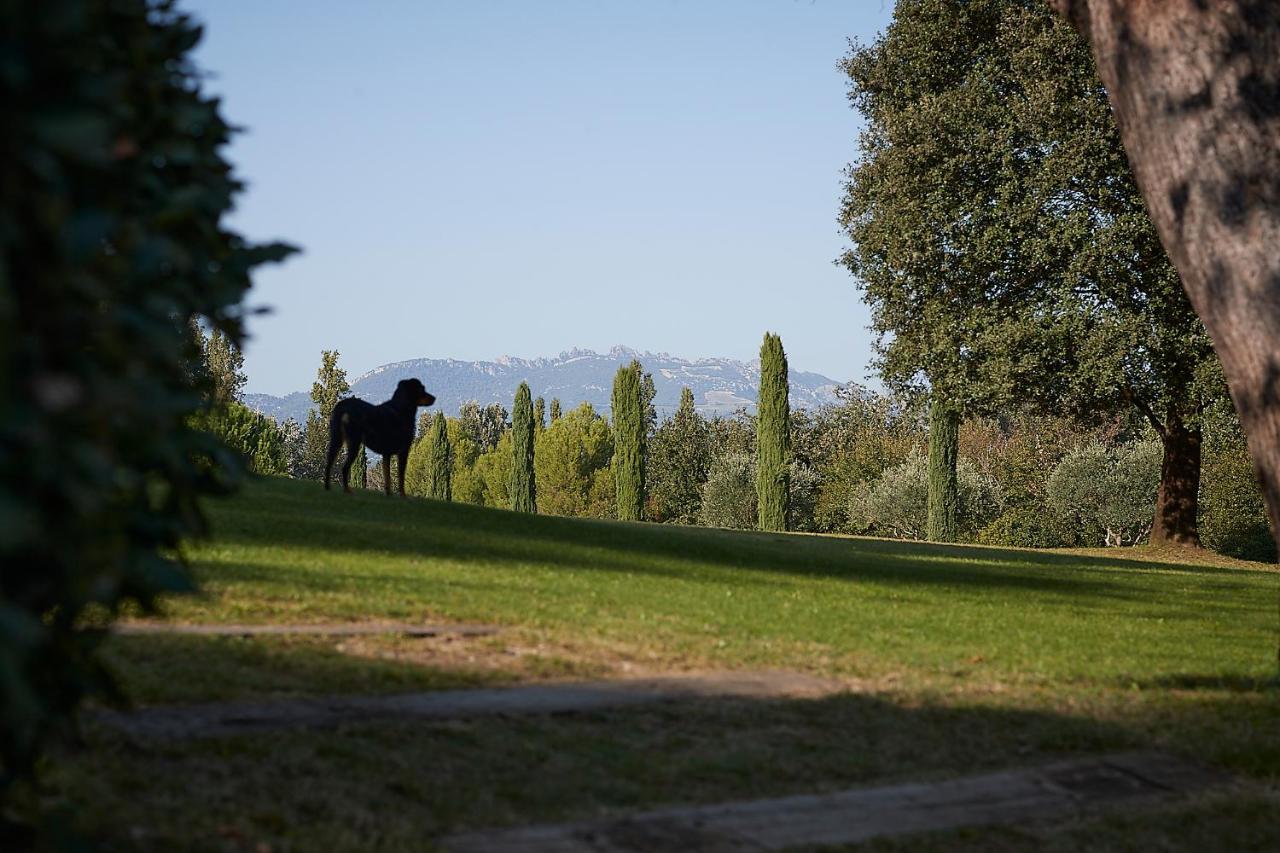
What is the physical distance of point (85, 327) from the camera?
236cm

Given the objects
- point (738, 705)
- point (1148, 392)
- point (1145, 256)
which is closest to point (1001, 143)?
point (1145, 256)

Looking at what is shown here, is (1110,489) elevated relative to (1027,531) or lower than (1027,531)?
elevated

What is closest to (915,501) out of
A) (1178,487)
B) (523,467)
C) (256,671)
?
(523,467)

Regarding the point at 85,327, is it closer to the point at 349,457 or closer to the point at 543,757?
the point at 543,757

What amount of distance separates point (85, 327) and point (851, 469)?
61074 millimetres

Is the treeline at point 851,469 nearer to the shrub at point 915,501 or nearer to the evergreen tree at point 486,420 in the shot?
the shrub at point 915,501

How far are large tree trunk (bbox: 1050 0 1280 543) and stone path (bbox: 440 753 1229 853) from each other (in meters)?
1.60

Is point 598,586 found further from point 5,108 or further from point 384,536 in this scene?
point 5,108

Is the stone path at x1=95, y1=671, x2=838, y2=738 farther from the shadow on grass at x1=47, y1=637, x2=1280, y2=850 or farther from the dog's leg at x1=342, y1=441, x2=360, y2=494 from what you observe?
the dog's leg at x1=342, y1=441, x2=360, y2=494

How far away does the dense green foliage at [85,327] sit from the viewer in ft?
6.95

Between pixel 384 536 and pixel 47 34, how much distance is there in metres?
12.1

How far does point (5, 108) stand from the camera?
217 cm

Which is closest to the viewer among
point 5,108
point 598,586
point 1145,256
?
point 5,108

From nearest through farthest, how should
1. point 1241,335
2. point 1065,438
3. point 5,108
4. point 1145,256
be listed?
point 5,108 → point 1241,335 → point 1145,256 → point 1065,438
